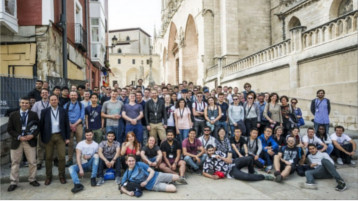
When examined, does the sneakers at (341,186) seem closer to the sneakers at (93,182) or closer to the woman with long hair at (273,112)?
the woman with long hair at (273,112)

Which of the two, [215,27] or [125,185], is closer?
[125,185]

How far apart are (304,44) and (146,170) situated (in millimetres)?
9527

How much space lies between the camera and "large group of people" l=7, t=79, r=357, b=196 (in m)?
5.29

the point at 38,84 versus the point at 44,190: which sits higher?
the point at 38,84

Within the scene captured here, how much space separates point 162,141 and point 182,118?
3.08ft

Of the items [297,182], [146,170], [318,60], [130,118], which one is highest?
[318,60]

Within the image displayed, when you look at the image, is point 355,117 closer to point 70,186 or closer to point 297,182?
point 297,182

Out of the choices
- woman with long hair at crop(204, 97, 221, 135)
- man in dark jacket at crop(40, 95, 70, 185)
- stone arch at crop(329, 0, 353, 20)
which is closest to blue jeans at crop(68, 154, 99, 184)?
man in dark jacket at crop(40, 95, 70, 185)

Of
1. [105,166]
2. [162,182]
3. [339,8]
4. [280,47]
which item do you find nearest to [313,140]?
[162,182]

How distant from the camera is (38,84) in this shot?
653 centimetres

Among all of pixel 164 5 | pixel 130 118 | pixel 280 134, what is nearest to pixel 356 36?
pixel 280 134

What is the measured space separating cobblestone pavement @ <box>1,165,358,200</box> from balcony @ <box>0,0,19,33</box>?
19.0 feet

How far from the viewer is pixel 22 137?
5.14m

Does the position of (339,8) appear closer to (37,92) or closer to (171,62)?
(37,92)
